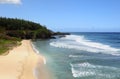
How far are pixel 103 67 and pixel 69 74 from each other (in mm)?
4857

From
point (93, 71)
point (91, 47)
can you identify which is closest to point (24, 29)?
point (91, 47)

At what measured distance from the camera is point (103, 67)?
2534cm

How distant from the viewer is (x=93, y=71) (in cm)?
2298

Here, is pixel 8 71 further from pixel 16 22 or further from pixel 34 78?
pixel 16 22

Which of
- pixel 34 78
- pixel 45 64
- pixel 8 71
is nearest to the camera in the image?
pixel 34 78

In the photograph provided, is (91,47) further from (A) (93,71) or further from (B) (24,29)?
(B) (24,29)

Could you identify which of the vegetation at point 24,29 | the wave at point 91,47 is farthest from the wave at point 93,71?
the vegetation at point 24,29

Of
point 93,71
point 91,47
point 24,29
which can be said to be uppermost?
point 24,29

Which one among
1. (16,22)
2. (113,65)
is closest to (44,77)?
(113,65)

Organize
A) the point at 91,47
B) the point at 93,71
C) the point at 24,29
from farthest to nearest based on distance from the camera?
the point at 24,29 < the point at 91,47 < the point at 93,71

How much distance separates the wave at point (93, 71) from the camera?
21391mm

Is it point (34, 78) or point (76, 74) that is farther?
point (76, 74)

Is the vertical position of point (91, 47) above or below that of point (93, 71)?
below

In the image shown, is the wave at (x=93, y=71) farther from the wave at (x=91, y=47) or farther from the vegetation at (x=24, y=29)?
the vegetation at (x=24, y=29)
